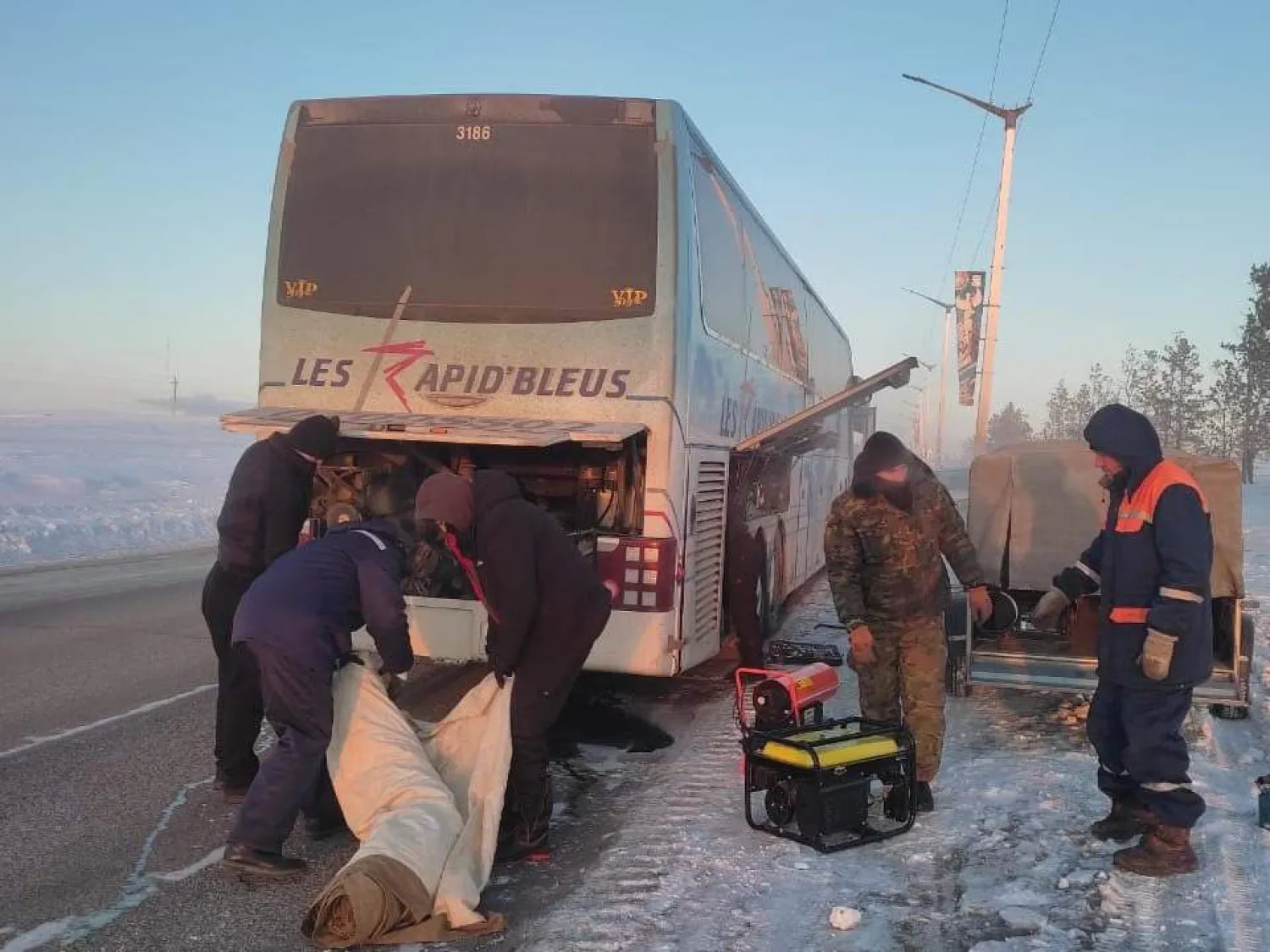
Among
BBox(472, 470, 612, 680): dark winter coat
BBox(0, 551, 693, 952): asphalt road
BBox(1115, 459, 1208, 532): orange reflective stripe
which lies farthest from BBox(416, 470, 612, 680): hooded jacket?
BBox(1115, 459, 1208, 532): orange reflective stripe

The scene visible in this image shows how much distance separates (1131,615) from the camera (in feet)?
14.6

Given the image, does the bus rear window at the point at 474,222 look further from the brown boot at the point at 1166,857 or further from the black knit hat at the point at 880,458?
the brown boot at the point at 1166,857

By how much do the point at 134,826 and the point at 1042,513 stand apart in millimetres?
6093

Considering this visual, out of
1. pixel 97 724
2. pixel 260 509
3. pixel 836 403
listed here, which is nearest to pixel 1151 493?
pixel 836 403

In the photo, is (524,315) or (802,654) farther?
(802,654)

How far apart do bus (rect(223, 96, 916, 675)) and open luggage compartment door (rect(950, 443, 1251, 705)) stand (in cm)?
132

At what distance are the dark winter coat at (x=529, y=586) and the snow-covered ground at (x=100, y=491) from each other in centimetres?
911

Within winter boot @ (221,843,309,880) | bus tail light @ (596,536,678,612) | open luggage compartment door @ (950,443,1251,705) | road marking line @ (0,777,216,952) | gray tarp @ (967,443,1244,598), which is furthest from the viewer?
gray tarp @ (967,443,1244,598)

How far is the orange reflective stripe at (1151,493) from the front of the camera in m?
4.37

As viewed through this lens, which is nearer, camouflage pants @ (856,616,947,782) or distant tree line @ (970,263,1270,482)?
camouflage pants @ (856,616,947,782)

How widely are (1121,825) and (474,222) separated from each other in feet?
16.4

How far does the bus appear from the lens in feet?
20.9

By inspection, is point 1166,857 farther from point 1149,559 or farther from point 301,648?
point 301,648

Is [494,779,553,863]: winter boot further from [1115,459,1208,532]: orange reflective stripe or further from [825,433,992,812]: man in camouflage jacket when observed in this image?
[1115,459,1208,532]: orange reflective stripe
